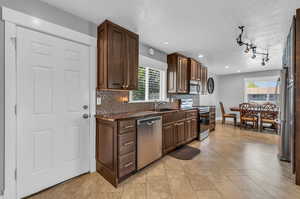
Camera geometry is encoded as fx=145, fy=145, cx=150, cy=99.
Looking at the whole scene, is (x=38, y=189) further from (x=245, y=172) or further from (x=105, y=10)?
(x=245, y=172)

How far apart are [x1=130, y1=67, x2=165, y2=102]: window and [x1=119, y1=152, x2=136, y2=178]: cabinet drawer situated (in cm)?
122

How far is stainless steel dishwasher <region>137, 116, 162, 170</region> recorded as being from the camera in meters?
2.34

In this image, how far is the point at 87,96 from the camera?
2.32 m

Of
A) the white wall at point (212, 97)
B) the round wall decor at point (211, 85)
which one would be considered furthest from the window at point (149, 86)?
the round wall decor at point (211, 85)

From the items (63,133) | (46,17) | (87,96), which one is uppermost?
(46,17)

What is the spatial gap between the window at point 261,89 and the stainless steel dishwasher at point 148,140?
637cm

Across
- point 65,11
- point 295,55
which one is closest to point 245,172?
point 295,55

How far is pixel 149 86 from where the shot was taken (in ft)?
11.8

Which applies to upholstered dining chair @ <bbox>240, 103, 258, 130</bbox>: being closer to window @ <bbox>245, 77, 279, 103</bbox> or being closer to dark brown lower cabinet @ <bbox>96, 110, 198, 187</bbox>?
window @ <bbox>245, 77, 279, 103</bbox>

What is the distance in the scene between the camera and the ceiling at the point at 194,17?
1.88m

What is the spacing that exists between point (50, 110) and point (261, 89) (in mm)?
8160

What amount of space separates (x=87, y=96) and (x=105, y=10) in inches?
50.7

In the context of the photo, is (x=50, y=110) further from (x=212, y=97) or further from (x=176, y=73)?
(x=212, y=97)

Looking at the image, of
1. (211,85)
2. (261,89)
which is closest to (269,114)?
(261,89)
